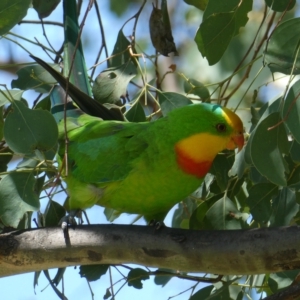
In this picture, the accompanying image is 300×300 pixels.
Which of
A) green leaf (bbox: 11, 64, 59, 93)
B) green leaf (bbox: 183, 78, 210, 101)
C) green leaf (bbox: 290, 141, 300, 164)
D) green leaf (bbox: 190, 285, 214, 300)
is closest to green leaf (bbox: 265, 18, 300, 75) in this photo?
green leaf (bbox: 290, 141, 300, 164)

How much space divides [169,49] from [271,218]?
70 cm

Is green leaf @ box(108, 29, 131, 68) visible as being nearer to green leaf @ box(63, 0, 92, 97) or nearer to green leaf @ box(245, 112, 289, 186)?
green leaf @ box(63, 0, 92, 97)

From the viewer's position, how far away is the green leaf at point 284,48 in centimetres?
166

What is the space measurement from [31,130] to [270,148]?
27.8 inches

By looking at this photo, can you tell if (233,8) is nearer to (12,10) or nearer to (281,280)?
(12,10)

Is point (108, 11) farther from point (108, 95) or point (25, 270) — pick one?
point (25, 270)

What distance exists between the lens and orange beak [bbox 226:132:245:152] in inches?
80.1

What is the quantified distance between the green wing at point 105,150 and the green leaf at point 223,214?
322 mm

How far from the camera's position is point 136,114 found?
2.22 m

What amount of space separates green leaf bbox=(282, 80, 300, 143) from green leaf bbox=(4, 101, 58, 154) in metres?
0.68

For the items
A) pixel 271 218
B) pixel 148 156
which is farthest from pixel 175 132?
pixel 271 218

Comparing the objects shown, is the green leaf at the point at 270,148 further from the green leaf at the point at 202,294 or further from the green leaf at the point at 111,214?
the green leaf at the point at 111,214

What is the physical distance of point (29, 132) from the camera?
5.87 ft

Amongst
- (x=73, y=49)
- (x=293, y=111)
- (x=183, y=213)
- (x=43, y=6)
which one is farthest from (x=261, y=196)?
(x=43, y=6)
